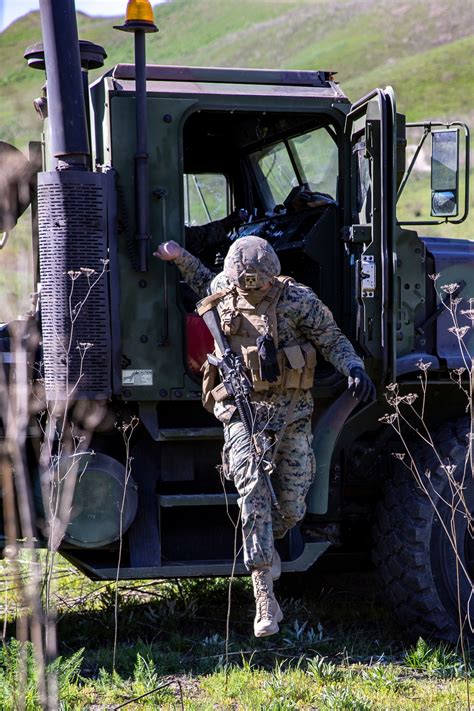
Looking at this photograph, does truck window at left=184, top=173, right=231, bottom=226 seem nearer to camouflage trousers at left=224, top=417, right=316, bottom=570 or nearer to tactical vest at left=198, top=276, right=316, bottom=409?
tactical vest at left=198, top=276, right=316, bottom=409

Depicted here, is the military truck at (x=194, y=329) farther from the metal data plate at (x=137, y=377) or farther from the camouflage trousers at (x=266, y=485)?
the camouflage trousers at (x=266, y=485)

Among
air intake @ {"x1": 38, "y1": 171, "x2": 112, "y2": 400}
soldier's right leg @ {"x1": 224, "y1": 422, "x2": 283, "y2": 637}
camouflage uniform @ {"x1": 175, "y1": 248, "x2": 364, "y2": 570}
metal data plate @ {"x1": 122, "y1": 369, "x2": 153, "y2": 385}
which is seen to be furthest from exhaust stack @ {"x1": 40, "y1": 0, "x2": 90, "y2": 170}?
soldier's right leg @ {"x1": 224, "y1": 422, "x2": 283, "y2": 637}

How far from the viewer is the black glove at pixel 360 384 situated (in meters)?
4.38

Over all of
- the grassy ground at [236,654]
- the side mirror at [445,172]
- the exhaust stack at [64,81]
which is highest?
the exhaust stack at [64,81]

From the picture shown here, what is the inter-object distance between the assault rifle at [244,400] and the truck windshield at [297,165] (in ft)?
3.65

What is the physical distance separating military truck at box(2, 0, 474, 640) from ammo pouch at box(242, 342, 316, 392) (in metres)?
0.33

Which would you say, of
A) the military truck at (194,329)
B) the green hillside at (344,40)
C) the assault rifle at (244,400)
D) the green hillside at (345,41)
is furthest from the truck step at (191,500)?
the green hillside at (345,41)

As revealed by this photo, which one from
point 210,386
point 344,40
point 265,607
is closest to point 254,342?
point 210,386

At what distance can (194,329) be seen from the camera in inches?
191

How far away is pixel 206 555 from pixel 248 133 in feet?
7.59

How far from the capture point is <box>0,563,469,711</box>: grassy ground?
13.5 feet

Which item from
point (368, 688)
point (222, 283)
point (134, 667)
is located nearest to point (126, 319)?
point (222, 283)

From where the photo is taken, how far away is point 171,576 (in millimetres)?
4719

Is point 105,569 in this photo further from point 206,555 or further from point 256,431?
point 256,431
